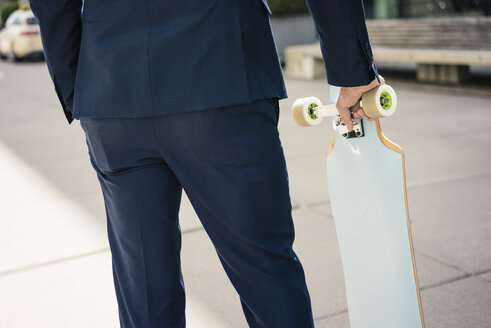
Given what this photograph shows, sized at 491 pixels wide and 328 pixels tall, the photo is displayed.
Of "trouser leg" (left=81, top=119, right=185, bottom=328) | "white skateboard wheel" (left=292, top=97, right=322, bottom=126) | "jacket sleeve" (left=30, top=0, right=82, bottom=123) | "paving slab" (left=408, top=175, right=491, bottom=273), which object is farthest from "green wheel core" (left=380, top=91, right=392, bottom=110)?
"paving slab" (left=408, top=175, right=491, bottom=273)

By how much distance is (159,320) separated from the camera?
172 centimetres

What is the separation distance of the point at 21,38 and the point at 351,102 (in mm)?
19130

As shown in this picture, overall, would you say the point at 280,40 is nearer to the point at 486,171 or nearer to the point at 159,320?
the point at 486,171

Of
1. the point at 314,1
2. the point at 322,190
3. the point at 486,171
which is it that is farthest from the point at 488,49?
the point at 314,1

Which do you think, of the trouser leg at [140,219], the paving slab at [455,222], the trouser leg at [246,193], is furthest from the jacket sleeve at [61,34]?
the paving slab at [455,222]

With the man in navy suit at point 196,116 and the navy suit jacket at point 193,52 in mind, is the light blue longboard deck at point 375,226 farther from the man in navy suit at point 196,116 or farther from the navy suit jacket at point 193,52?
the navy suit jacket at point 193,52

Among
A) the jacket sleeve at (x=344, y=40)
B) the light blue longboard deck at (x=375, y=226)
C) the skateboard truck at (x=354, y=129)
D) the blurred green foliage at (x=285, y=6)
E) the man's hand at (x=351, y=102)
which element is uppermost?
the jacket sleeve at (x=344, y=40)

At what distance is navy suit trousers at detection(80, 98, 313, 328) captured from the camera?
1500mm

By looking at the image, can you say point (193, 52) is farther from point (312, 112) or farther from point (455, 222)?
point (455, 222)

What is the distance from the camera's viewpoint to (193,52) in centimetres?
145

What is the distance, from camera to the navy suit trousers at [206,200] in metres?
1.50

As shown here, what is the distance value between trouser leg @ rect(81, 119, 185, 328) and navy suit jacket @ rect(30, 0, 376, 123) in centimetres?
8

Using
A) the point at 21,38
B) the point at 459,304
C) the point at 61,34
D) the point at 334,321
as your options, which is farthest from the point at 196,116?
the point at 21,38

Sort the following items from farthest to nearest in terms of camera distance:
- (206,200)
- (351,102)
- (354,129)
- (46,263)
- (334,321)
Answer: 1. (46,263)
2. (334,321)
3. (354,129)
4. (351,102)
5. (206,200)
